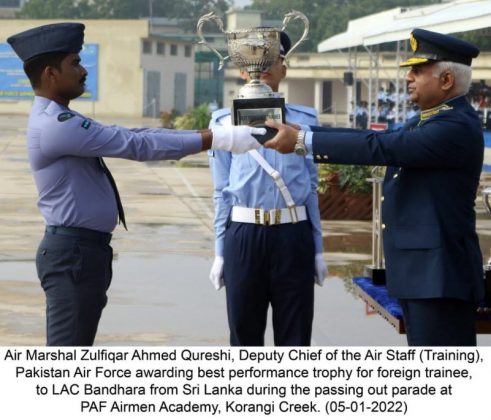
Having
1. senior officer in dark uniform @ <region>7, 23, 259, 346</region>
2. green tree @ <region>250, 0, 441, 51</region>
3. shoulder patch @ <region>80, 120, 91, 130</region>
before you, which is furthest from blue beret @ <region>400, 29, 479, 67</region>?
green tree @ <region>250, 0, 441, 51</region>

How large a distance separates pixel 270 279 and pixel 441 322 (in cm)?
101

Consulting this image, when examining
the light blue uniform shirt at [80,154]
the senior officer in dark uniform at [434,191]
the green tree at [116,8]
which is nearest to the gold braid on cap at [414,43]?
the senior officer in dark uniform at [434,191]

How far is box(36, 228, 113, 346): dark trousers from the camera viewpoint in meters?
4.83

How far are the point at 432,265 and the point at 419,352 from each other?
1.11ft

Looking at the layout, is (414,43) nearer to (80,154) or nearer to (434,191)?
(434,191)

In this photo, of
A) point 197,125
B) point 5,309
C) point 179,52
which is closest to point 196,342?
point 5,309

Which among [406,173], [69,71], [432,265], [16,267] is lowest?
[16,267]

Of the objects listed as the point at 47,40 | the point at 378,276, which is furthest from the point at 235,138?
the point at 378,276

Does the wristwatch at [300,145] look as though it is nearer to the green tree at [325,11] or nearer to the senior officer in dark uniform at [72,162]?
the senior officer in dark uniform at [72,162]

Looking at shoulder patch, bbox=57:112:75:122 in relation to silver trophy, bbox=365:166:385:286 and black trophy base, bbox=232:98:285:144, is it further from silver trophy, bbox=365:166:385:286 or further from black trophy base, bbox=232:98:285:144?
silver trophy, bbox=365:166:385:286

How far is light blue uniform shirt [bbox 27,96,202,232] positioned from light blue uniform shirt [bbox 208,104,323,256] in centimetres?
49

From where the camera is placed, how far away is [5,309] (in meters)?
9.04

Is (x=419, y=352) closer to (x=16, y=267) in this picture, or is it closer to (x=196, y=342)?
(x=196, y=342)

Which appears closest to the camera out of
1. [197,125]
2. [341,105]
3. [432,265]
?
[432,265]
